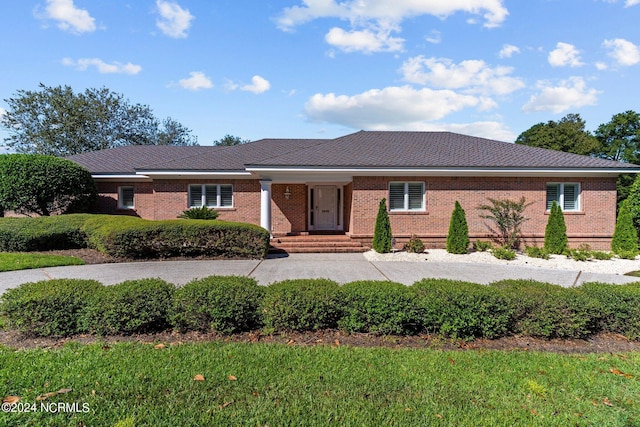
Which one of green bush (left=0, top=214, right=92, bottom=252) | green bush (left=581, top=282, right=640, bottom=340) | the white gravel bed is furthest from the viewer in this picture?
green bush (left=0, top=214, right=92, bottom=252)

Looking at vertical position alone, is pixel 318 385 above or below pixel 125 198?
below

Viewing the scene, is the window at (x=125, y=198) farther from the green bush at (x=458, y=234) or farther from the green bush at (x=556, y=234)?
the green bush at (x=556, y=234)

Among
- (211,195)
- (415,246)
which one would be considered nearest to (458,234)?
(415,246)

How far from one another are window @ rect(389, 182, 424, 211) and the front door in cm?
329

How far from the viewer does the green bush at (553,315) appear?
439 cm

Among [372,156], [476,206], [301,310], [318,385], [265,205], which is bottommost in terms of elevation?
[318,385]

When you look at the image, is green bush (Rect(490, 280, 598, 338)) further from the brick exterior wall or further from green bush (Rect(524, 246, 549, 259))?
the brick exterior wall

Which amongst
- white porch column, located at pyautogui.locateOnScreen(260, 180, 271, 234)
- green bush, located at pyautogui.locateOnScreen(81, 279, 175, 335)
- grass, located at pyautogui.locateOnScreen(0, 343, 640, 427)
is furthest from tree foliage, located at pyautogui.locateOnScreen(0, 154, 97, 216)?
grass, located at pyautogui.locateOnScreen(0, 343, 640, 427)

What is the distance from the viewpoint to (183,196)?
14.1 m

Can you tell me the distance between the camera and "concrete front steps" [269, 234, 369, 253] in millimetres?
12141

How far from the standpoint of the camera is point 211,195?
14.4 m

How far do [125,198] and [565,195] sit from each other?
63.3 feet

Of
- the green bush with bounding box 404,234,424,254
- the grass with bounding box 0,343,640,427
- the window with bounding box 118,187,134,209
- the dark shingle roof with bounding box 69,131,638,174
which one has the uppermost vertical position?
the dark shingle roof with bounding box 69,131,638,174

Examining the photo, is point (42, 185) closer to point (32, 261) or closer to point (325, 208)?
point (32, 261)
